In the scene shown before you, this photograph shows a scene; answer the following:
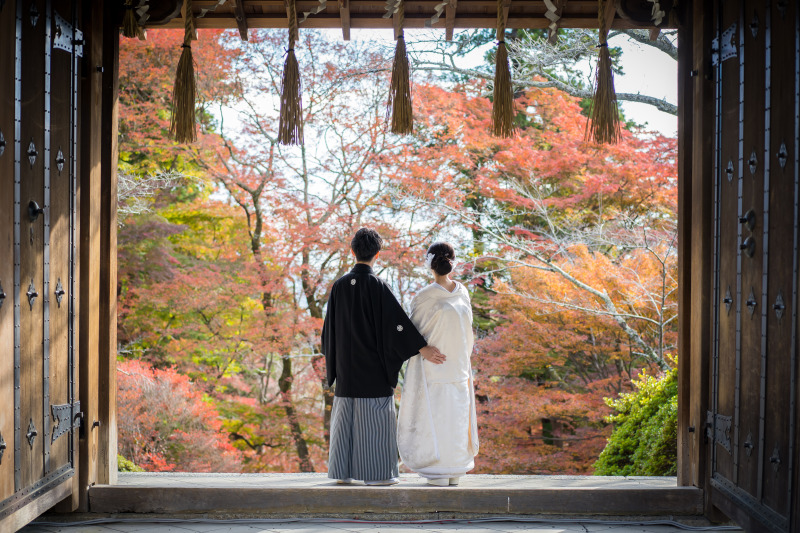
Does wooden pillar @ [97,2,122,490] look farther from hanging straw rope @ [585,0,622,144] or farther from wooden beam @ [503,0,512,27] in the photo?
hanging straw rope @ [585,0,622,144]

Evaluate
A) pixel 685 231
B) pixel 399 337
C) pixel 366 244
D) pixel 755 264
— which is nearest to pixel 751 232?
pixel 755 264

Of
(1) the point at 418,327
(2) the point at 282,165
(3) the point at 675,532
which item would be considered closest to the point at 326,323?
(1) the point at 418,327

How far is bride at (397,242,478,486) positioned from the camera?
13.0ft

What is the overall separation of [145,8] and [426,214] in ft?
13.6

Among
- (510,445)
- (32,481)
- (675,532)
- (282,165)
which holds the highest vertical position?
(282,165)

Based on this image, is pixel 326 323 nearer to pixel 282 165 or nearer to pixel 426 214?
pixel 426 214

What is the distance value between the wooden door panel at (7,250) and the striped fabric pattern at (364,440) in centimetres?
166

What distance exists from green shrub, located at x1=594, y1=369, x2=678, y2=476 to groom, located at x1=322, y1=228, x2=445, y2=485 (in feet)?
6.41

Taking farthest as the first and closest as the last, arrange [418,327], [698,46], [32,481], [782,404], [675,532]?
[418,327], [698,46], [675,532], [32,481], [782,404]

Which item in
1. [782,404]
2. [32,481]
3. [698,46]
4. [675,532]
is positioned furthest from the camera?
[698,46]

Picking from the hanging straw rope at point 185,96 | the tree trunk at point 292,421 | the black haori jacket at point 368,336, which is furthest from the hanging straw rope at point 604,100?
the tree trunk at point 292,421

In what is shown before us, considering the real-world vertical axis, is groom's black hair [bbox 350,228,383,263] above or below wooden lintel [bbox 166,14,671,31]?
below

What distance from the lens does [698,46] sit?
3.73 metres

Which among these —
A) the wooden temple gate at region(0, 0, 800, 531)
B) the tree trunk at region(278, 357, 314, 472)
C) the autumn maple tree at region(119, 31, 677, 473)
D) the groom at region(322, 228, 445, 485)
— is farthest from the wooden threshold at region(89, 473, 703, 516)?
the tree trunk at region(278, 357, 314, 472)
